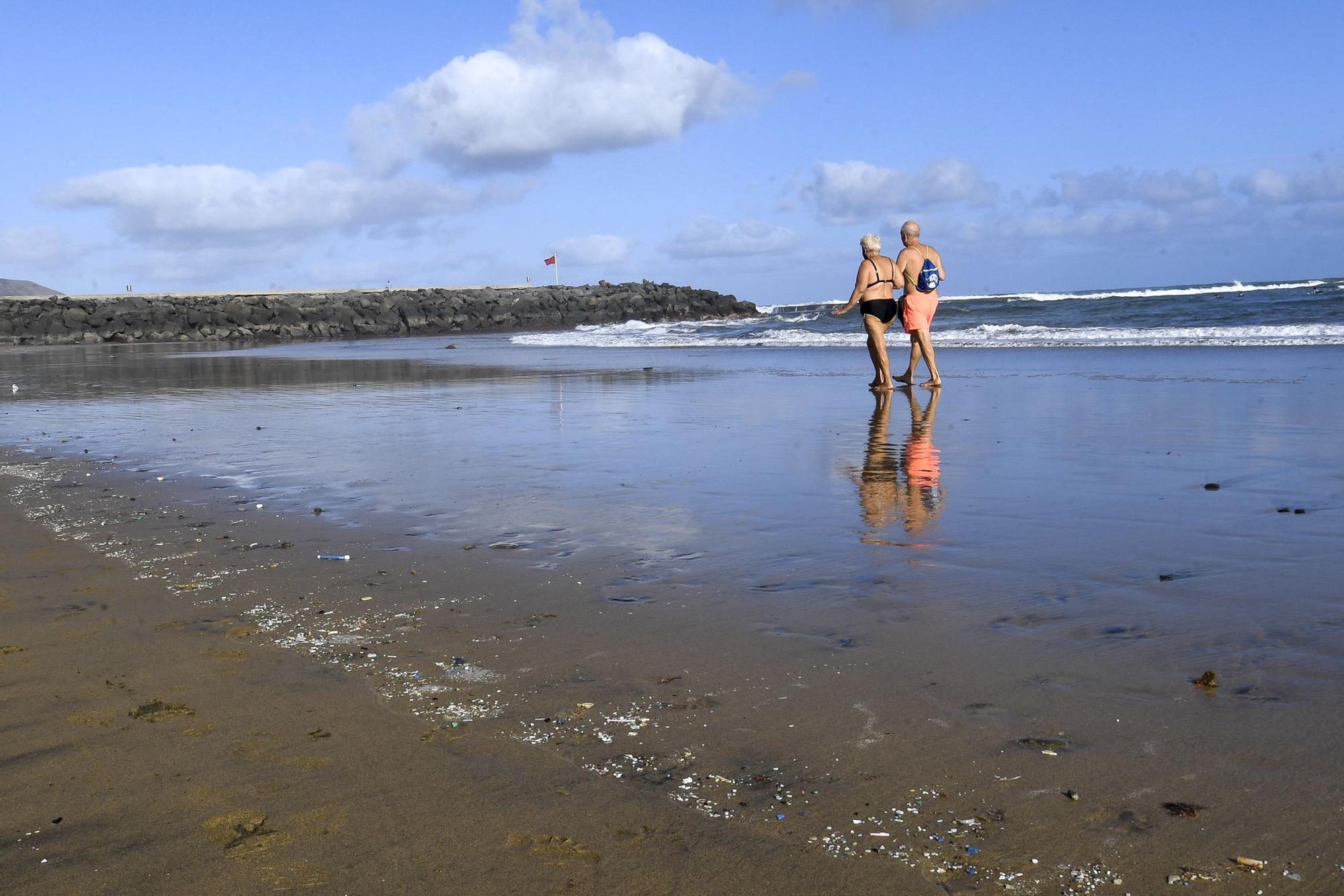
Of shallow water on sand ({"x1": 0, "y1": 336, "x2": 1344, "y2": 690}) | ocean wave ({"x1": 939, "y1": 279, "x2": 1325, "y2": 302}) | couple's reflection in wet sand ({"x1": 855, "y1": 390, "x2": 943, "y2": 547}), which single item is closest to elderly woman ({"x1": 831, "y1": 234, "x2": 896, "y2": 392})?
shallow water on sand ({"x1": 0, "y1": 336, "x2": 1344, "y2": 690})

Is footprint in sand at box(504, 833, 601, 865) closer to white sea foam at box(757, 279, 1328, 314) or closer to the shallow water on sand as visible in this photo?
the shallow water on sand

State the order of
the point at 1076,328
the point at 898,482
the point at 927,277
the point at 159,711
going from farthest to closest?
the point at 1076,328
the point at 927,277
the point at 898,482
the point at 159,711

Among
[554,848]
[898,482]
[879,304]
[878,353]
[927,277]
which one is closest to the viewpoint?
[554,848]

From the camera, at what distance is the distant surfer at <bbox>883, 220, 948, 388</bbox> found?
11.4 m

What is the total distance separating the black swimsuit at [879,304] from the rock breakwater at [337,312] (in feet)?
104

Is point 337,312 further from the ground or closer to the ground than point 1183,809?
further from the ground

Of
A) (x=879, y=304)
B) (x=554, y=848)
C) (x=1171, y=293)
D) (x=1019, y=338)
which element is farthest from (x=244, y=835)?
(x=1171, y=293)

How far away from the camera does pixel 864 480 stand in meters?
5.80

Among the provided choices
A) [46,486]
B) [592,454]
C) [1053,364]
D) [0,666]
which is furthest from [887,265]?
[0,666]

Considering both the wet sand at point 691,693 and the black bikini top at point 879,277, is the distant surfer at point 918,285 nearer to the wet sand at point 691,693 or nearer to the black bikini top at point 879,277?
the black bikini top at point 879,277

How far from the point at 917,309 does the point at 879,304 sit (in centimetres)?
40

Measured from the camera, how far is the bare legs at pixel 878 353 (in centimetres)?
1117

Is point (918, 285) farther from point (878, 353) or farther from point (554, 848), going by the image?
point (554, 848)

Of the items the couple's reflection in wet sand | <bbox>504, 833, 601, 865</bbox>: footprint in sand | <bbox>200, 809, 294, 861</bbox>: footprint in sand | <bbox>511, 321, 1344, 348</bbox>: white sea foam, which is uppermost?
<bbox>511, 321, 1344, 348</bbox>: white sea foam
